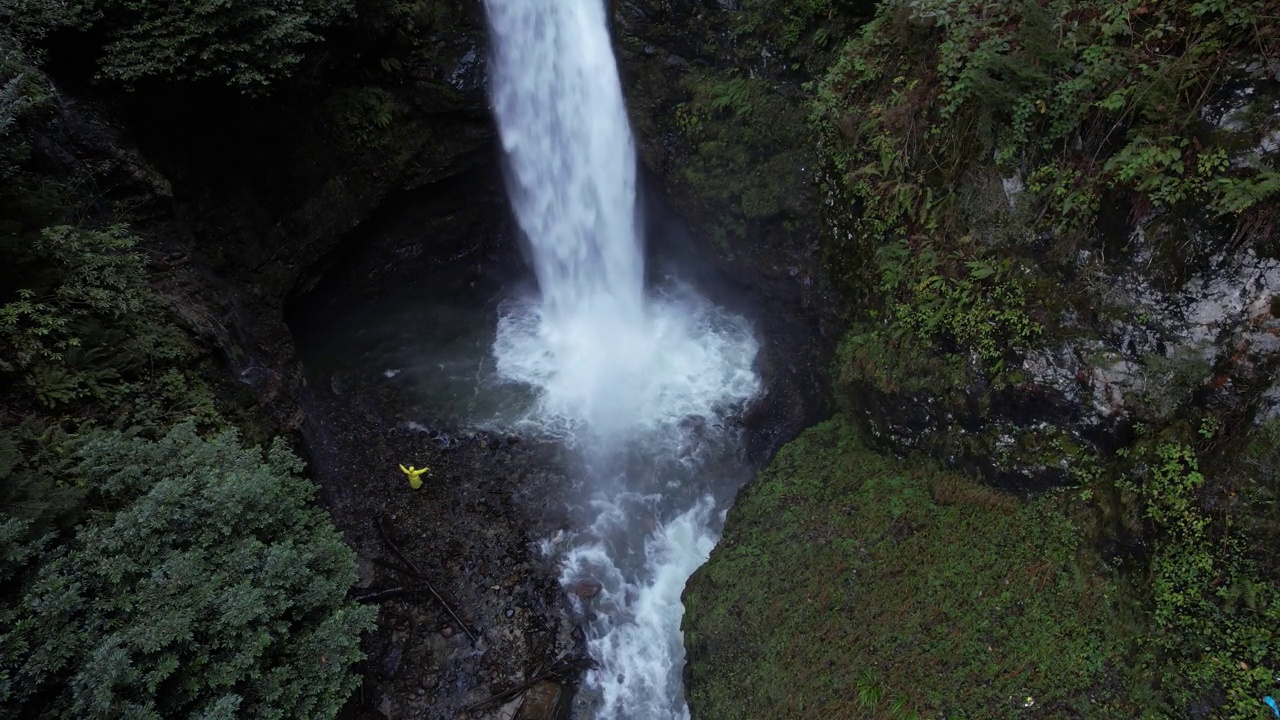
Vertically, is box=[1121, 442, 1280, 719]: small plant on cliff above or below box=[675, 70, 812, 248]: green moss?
below

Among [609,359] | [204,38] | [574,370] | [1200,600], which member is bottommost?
[574,370]

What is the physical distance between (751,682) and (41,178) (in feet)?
33.2

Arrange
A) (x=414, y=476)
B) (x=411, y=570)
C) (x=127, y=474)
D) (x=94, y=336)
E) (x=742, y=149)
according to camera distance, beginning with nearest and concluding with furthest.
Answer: (x=127, y=474) < (x=94, y=336) < (x=411, y=570) < (x=414, y=476) < (x=742, y=149)

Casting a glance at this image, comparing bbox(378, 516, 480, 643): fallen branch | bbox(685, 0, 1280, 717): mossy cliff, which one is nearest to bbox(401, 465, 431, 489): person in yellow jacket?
bbox(378, 516, 480, 643): fallen branch

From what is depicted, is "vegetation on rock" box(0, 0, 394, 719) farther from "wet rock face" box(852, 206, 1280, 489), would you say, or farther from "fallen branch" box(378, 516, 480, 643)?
"wet rock face" box(852, 206, 1280, 489)

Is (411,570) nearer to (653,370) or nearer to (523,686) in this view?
(523,686)

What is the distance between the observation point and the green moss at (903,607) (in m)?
6.29

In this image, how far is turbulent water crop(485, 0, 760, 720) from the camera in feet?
30.2

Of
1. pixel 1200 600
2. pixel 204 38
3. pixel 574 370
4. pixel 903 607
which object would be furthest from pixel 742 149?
pixel 1200 600

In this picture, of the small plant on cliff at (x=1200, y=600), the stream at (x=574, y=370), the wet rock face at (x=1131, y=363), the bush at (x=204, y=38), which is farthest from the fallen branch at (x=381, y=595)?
the small plant on cliff at (x=1200, y=600)

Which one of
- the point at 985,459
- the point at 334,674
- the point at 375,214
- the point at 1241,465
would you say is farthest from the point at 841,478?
the point at 375,214

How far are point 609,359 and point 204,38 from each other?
851cm

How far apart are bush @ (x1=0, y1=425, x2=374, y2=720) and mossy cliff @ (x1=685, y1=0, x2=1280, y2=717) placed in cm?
472

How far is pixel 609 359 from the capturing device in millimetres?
13352
